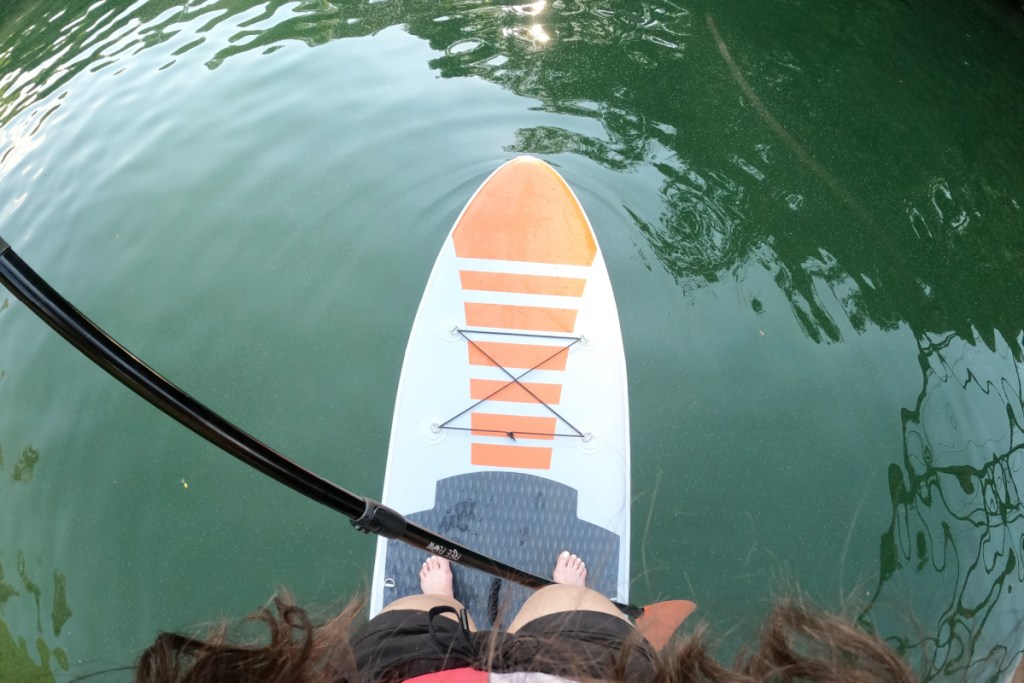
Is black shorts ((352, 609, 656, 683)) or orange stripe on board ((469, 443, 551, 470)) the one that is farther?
orange stripe on board ((469, 443, 551, 470))

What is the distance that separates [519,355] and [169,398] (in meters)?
1.82

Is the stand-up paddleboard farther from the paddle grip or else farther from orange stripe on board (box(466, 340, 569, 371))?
the paddle grip

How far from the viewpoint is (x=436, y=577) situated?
231cm

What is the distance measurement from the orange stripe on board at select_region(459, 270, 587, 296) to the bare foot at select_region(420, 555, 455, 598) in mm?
1029

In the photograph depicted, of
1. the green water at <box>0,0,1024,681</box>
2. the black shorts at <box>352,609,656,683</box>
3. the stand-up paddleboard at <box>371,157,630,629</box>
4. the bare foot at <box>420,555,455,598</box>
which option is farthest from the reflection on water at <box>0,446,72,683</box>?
the black shorts at <box>352,609,656,683</box>

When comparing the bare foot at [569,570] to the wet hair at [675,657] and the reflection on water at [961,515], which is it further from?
the wet hair at [675,657]

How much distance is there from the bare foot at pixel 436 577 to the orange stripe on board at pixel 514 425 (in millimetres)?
474

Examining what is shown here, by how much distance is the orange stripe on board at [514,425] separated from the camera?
2613 mm

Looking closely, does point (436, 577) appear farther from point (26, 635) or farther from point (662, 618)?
point (26, 635)

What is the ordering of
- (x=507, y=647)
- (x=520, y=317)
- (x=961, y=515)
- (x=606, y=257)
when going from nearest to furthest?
(x=507, y=647), (x=961, y=515), (x=520, y=317), (x=606, y=257)

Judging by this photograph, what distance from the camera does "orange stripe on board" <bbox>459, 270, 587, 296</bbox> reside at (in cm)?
283

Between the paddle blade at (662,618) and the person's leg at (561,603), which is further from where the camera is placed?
the paddle blade at (662,618)

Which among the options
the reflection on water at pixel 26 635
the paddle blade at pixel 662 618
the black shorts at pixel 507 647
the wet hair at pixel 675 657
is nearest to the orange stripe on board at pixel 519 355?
the paddle blade at pixel 662 618

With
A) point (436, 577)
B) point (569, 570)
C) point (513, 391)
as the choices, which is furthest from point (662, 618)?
point (513, 391)
